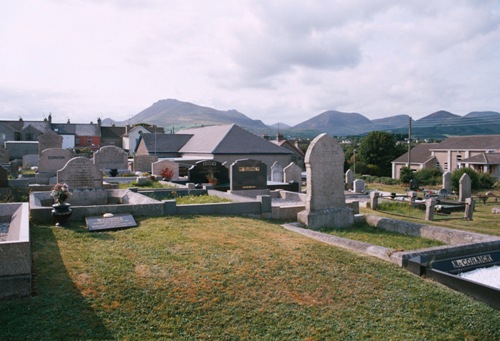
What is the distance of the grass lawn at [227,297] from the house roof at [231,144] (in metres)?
30.8

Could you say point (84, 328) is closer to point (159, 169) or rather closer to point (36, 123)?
point (159, 169)

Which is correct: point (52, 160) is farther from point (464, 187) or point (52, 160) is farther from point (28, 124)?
point (28, 124)

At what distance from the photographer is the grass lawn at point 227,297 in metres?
5.29

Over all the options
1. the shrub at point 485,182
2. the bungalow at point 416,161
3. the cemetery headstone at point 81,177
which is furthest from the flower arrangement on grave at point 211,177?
the bungalow at point 416,161

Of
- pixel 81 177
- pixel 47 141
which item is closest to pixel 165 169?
pixel 81 177

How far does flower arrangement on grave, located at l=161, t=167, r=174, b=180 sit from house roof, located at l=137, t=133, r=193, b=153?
19.2 meters

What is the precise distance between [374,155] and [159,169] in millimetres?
43773

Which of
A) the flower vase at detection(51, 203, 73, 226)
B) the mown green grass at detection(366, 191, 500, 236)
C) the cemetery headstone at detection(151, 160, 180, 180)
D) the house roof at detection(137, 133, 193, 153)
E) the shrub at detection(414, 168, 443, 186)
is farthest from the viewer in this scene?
the house roof at detection(137, 133, 193, 153)

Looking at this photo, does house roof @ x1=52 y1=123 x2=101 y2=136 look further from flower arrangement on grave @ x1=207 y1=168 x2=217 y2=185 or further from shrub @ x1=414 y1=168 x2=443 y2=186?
flower arrangement on grave @ x1=207 y1=168 x2=217 y2=185

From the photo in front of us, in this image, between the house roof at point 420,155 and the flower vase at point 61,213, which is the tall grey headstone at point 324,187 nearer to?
the flower vase at point 61,213

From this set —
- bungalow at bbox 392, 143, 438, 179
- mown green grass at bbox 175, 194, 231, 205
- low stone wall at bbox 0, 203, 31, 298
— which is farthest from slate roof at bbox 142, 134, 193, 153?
low stone wall at bbox 0, 203, 31, 298

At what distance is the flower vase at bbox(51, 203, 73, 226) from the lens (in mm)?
9688

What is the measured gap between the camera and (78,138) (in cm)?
7419

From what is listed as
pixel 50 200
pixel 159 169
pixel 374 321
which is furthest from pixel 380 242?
pixel 159 169
